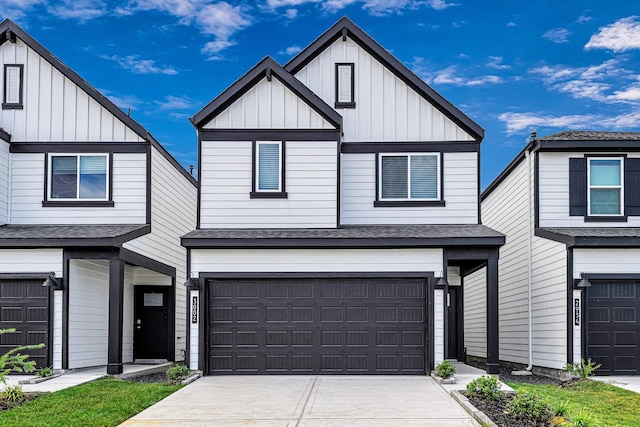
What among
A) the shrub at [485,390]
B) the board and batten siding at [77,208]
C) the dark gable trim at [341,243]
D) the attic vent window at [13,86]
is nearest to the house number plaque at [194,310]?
the dark gable trim at [341,243]

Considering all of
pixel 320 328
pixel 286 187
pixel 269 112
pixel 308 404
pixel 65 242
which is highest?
pixel 269 112

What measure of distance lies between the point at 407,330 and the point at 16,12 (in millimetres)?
22273

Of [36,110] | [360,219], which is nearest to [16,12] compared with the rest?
[36,110]

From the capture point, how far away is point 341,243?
624 inches

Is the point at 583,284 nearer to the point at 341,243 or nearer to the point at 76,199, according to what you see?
the point at 341,243

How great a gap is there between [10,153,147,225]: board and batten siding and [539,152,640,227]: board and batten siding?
9.79 m

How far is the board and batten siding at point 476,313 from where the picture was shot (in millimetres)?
21594

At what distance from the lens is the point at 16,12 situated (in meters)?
29.1

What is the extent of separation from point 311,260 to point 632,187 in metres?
7.97

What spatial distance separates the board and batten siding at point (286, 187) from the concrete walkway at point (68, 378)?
4015mm

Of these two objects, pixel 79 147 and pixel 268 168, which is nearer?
pixel 268 168

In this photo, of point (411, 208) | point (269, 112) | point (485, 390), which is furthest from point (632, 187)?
point (269, 112)

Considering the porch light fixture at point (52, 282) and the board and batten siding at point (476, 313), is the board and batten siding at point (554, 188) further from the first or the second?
the porch light fixture at point (52, 282)

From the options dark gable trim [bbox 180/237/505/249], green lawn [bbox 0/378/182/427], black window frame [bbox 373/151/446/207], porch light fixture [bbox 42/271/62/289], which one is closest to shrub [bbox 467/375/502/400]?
dark gable trim [bbox 180/237/505/249]
